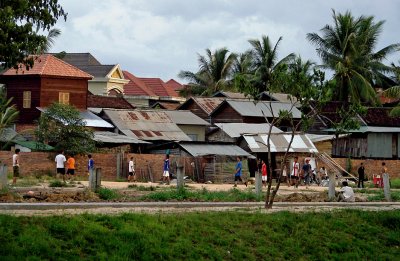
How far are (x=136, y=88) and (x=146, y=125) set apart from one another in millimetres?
41893

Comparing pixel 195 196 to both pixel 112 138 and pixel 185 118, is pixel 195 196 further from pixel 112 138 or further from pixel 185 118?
pixel 185 118

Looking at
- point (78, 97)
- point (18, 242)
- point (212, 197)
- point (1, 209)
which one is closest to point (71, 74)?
point (78, 97)

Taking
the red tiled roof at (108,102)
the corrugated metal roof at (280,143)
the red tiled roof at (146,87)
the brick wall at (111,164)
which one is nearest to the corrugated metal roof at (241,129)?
the corrugated metal roof at (280,143)

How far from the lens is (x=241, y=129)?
65.3 m

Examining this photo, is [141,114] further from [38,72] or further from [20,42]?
[20,42]

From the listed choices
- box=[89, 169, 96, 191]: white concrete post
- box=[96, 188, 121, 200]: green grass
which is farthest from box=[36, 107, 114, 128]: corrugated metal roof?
box=[96, 188, 121, 200]: green grass

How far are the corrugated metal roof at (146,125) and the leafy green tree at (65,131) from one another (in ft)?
25.1

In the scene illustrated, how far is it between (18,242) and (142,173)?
3480 cm

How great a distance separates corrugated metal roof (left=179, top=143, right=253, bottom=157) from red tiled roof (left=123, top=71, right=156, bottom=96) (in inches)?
1838

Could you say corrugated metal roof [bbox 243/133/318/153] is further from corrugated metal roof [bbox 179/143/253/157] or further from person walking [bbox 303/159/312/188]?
person walking [bbox 303/159/312/188]

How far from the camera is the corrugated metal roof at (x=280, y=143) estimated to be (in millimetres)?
A: 59062

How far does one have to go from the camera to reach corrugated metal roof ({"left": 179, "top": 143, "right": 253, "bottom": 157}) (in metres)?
56.5

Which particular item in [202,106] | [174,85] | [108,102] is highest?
[174,85]

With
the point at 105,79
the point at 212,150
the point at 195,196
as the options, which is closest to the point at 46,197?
the point at 195,196
